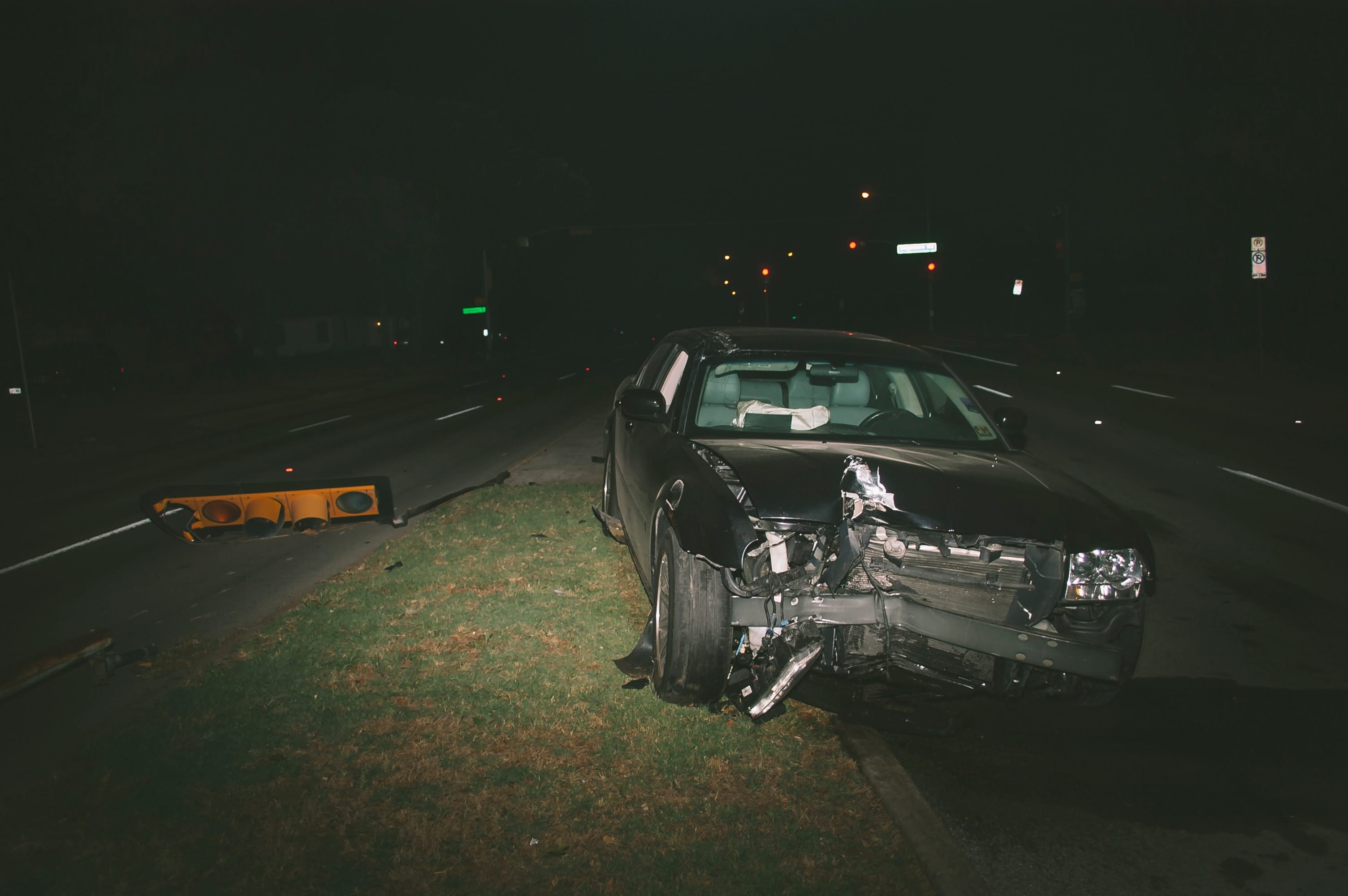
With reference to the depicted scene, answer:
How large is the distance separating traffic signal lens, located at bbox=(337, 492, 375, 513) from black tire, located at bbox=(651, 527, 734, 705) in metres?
3.01

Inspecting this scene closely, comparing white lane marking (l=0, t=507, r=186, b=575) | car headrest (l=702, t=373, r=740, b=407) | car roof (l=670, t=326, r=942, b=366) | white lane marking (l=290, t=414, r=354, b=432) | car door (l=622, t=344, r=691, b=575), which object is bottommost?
white lane marking (l=290, t=414, r=354, b=432)

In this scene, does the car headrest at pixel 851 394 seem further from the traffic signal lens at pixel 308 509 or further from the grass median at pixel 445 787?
the traffic signal lens at pixel 308 509

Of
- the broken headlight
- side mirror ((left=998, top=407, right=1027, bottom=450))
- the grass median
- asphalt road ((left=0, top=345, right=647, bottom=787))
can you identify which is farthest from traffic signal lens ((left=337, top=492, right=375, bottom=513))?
the broken headlight

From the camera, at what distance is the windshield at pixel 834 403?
574cm

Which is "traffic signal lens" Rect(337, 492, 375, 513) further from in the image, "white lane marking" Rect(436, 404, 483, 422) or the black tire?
"white lane marking" Rect(436, 404, 483, 422)

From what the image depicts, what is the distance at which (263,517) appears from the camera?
21.4 feet

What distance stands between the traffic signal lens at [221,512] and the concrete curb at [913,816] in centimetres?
425

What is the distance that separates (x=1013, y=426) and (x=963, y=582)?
2.08 metres

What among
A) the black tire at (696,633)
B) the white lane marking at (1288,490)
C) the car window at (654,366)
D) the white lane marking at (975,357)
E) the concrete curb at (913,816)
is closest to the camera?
the concrete curb at (913,816)

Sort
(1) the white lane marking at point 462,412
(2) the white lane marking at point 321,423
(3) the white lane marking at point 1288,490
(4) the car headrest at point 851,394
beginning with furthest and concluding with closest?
(1) the white lane marking at point 462,412
(2) the white lane marking at point 321,423
(3) the white lane marking at point 1288,490
(4) the car headrest at point 851,394

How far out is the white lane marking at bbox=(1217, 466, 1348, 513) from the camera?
977 centimetres

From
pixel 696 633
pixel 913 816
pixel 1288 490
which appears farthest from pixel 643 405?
pixel 1288 490

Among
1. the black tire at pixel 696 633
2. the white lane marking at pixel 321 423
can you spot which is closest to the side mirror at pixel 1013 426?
the black tire at pixel 696 633

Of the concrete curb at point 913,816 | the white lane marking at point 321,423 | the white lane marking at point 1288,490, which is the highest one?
the white lane marking at point 321,423
